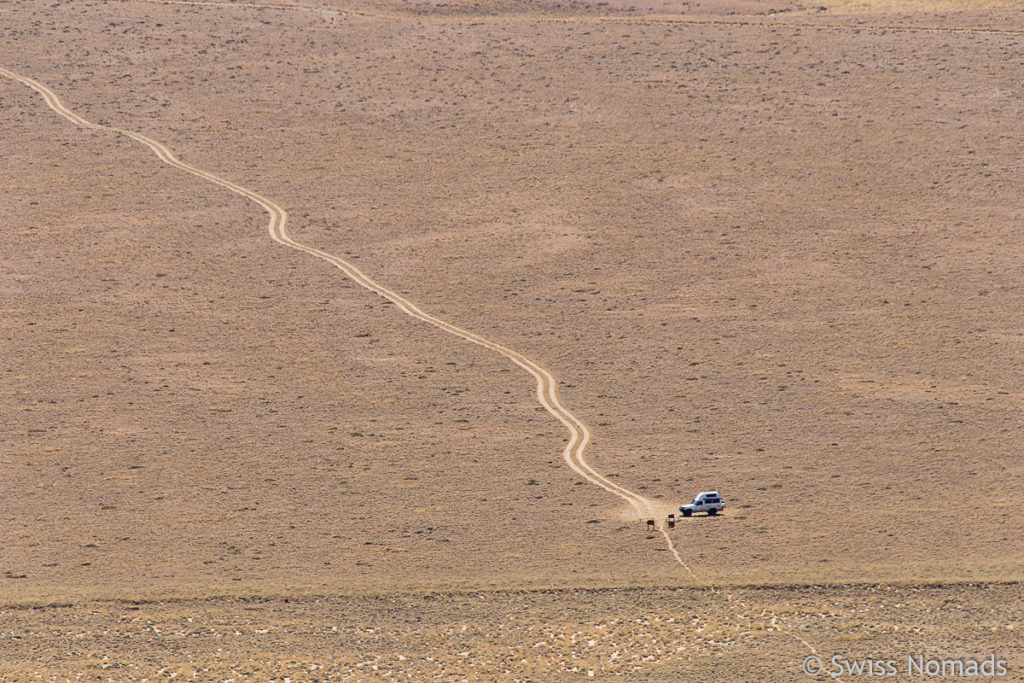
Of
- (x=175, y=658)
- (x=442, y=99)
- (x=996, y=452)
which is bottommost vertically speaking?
(x=175, y=658)

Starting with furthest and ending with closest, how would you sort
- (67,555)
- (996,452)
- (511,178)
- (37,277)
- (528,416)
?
1. (511,178)
2. (37,277)
3. (528,416)
4. (996,452)
5. (67,555)

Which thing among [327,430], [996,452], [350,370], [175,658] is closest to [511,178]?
[350,370]

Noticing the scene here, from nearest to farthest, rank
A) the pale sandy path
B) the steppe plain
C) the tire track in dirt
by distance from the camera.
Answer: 1. the steppe plain
2. the tire track in dirt
3. the pale sandy path

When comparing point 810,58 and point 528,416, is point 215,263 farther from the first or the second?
point 810,58

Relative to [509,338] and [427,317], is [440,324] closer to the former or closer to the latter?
[427,317]

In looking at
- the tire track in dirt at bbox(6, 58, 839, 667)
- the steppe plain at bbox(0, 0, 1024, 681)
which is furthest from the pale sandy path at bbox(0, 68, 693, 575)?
the steppe plain at bbox(0, 0, 1024, 681)

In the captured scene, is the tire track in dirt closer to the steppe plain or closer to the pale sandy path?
the pale sandy path
